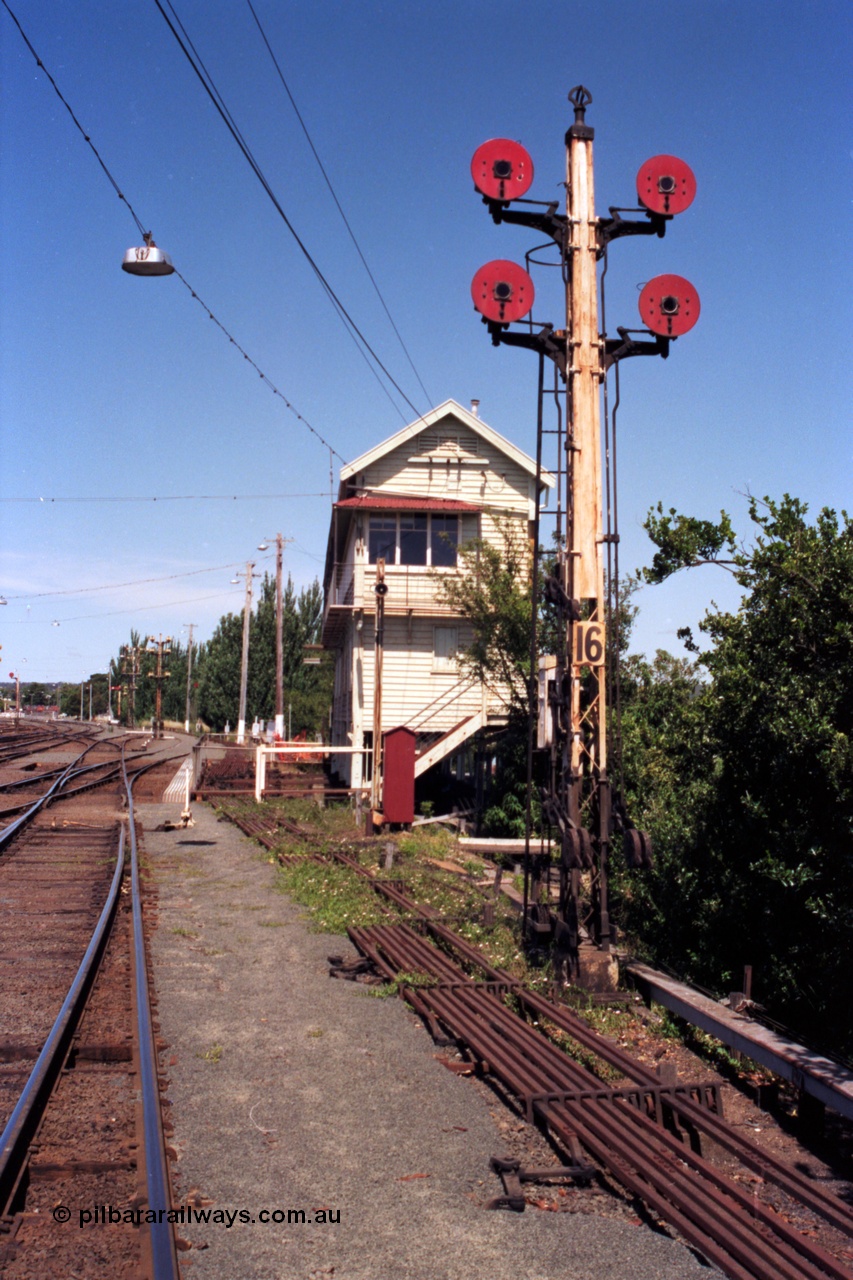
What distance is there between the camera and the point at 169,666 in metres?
114

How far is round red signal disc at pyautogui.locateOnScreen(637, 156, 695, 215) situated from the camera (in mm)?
9477

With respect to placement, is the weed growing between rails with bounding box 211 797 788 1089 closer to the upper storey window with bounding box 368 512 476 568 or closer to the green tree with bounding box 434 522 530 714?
the green tree with bounding box 434 522 530 714

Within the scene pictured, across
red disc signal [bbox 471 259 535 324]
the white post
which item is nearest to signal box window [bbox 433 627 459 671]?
the white post

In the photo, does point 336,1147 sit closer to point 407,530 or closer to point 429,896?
point 429,896

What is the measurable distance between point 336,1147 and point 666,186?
8.04 metres

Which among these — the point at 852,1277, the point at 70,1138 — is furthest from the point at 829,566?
the point at 70,1138

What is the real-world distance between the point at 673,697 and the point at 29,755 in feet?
106

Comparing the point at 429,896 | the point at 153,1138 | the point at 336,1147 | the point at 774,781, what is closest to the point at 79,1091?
the point at 153,1138

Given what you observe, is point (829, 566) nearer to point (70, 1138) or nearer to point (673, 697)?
point (70, 1138)

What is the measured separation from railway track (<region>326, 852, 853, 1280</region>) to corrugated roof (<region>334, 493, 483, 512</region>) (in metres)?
18.2

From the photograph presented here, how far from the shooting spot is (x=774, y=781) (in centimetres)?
880

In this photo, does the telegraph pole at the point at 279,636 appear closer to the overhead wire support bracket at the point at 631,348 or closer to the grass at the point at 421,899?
the grass at the point at 421,899

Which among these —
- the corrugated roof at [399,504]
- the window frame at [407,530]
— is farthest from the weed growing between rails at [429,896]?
the corrugated roof at [399,504]

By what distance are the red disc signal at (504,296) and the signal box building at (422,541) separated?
16.0 meters
